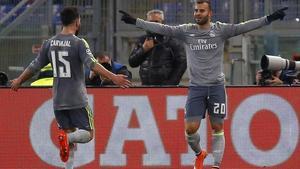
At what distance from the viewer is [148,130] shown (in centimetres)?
1162

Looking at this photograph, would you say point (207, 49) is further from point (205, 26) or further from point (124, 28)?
point (124, 28)

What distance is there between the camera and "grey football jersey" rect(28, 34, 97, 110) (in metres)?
9.59

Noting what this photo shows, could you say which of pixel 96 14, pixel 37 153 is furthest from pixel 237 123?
pixel 96 14

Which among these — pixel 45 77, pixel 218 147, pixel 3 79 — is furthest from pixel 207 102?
pixel 45 77

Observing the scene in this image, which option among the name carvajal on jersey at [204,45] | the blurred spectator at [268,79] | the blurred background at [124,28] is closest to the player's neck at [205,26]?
the name carvajal on jersey at [204,45]

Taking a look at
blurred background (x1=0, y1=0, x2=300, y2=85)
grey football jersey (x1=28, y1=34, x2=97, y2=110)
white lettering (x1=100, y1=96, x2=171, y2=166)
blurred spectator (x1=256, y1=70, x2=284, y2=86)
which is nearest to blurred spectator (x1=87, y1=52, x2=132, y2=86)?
white lettering (x1=100, y1=96, x2=171, y2=166)

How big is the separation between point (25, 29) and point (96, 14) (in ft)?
4.34

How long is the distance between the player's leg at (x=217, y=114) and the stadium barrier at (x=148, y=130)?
140 cm

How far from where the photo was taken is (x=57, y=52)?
9.64 metres

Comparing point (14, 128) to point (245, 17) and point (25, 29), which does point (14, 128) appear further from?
point (245, 17)

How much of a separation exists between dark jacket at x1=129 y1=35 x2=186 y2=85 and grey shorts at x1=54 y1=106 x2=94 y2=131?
85.3 inches

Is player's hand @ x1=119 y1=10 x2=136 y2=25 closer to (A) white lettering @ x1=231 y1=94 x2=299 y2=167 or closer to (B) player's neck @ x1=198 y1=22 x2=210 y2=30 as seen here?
(B) player's neck @ x1=198 y1=22 x2=210 y2=30

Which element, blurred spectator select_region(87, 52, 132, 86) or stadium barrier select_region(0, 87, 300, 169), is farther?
blurred spectator select_region(87, 52, 132, 86)

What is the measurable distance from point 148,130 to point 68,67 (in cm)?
236
